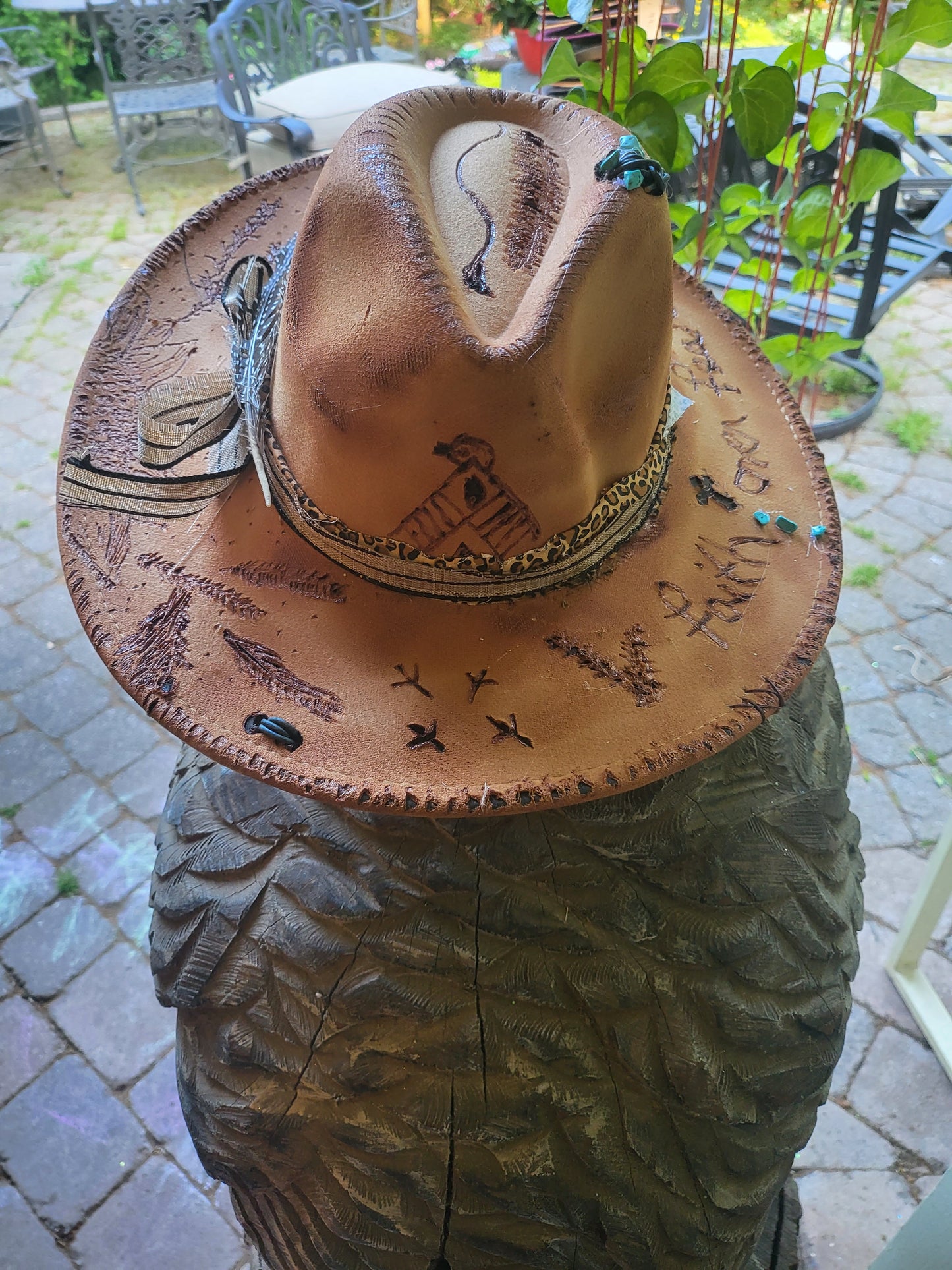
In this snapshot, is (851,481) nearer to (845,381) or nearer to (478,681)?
(845,381)

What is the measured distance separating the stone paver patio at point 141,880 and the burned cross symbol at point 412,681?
5.45ft

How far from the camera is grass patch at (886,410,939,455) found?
3.87m

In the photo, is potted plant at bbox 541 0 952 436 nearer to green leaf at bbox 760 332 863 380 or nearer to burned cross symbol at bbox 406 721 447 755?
green leaf at bbox 760 332 863 380

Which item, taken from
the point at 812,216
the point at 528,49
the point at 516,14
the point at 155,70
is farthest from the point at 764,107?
the point at 155,70

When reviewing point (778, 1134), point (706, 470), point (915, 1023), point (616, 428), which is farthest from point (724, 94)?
point (915, 1023)

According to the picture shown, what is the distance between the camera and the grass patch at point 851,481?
12.1ft

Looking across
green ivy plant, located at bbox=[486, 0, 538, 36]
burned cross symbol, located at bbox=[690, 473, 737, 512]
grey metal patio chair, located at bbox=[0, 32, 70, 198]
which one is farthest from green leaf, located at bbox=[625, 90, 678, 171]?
grey metal patio chair, located at bbox=[0, 32, 70, 198]

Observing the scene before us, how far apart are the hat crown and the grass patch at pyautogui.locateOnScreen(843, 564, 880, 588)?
2551 mm

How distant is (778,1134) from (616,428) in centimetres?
84

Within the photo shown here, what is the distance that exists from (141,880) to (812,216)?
2229 mm

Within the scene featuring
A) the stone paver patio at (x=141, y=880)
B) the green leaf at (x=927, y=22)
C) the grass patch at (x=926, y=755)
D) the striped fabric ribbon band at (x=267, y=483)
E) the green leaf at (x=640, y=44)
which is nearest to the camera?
the striped fabric ribbon band at (x=267, y=483)

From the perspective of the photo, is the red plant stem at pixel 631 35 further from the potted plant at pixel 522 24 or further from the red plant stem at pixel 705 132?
the potted plant at pixel 522 24

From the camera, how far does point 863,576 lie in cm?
335

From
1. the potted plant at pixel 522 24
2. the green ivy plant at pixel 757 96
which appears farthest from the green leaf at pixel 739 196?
the potted plant at pixel 522 24
